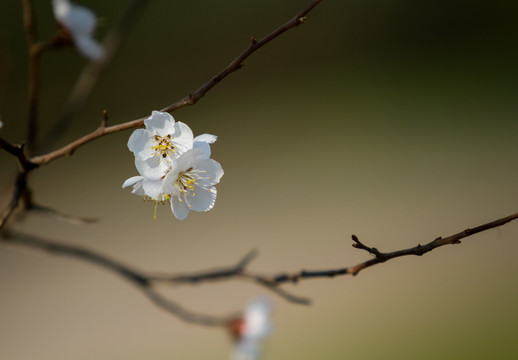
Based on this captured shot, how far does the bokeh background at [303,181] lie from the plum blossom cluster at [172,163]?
148 centimetres

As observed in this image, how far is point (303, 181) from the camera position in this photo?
2721 millimetres

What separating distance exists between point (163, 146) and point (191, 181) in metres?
0.05

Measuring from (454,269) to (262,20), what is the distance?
70.5 inches

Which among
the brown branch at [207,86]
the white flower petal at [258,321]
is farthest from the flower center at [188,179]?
the white flower petal at [258,321]

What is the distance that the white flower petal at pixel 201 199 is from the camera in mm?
634

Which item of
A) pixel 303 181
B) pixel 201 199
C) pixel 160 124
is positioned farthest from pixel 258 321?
pixel 303 181

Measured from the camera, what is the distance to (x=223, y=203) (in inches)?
105

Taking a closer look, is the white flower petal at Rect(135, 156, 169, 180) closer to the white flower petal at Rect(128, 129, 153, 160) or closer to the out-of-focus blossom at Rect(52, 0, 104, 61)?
the white flower petal at Rect(128, 129, 153, 160)

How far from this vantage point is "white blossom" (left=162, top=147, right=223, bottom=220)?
595 millimetres

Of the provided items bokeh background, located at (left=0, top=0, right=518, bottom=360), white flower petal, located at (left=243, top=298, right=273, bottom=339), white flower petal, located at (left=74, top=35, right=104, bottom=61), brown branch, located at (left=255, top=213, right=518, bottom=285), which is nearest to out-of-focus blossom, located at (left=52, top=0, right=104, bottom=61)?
white flower petal, located at (left=74, top=35, right=104, bottom=61)

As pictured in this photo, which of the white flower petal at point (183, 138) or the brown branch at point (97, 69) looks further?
the brown branch at point (97, 69)

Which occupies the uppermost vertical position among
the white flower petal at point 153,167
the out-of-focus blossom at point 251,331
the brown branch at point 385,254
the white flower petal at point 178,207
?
the white flower petal at point 153,167

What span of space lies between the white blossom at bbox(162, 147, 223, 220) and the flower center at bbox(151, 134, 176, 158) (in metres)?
0.02

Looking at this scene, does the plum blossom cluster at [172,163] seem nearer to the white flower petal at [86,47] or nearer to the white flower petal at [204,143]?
the white flower petal at [204,143]
